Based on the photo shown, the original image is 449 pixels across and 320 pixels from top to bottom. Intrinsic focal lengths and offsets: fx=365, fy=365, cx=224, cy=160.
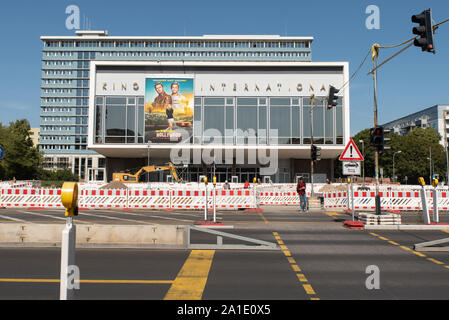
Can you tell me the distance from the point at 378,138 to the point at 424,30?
542 centimetres

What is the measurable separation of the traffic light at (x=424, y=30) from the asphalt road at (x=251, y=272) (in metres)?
6.02

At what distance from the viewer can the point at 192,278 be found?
6.85 meters

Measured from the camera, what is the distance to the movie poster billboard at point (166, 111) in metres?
49.8

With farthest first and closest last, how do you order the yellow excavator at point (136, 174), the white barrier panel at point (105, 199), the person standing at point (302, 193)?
the yellow excavator at point (136, 174) < the white barrier panel at point (105, 199) < the person standing at point (302, 193)

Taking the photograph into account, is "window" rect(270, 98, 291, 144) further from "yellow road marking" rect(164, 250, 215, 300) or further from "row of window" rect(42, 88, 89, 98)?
"row of window" rect(42, 88, 89, 98)

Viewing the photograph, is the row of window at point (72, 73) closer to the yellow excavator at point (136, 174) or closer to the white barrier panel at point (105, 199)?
the yellow excavator at point (136, 174)

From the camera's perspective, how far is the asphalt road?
234 inches

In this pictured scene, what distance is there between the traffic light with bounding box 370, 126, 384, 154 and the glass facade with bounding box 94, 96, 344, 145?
1343 inches

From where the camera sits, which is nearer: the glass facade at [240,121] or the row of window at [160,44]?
the glass facade at [240,121]

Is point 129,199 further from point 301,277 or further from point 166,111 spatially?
point 166,111

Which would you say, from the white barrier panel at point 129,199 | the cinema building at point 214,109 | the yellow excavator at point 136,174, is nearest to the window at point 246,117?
the cinema building at point 214,109

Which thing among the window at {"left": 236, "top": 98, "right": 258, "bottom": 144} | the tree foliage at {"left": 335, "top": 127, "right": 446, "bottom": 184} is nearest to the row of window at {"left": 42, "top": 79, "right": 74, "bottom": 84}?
the window at {"left": 236, "top": 98, "right": 258, "bottom": 144}
